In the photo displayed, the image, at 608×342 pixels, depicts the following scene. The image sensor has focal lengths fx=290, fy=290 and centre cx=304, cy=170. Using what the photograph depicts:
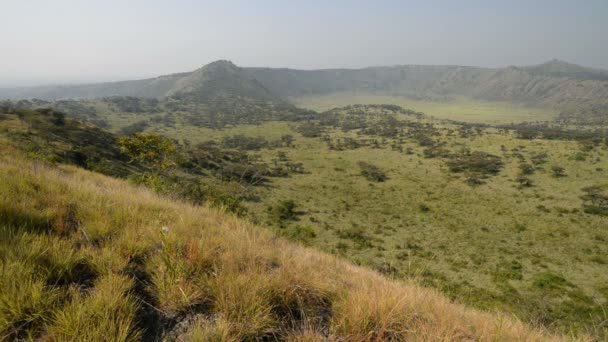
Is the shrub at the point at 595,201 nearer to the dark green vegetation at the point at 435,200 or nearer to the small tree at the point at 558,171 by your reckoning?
the dark green vegetation at the point at 435,200

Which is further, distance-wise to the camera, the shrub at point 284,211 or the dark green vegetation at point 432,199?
the shrub at point 284,211

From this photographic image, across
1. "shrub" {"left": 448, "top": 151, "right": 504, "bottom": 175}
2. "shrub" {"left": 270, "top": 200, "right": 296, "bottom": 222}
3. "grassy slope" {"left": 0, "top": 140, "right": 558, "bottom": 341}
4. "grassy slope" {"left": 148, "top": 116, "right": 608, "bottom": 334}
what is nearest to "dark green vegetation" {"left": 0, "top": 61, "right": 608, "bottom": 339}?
"grassy slope" {"left": 148, "top": 116, "right": 608, "bottom": 334}

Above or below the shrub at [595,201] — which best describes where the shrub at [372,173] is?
below

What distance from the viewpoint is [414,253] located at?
2891 centimetres

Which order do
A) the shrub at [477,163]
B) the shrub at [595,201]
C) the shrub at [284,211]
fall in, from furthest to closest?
the shrub at [477,163] < the shrub at [595,201] < the shrub at [284,211]

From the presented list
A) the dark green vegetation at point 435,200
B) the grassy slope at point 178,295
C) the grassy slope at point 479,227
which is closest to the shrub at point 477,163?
the dark green vegetation at point 435,200

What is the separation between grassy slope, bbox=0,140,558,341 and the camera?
232cm

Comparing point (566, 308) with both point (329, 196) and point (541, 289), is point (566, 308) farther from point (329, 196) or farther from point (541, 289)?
point (329, 196)

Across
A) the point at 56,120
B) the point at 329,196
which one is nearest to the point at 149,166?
the point at 56,120

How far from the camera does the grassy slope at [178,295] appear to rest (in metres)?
2.32

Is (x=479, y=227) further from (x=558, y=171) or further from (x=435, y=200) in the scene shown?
(x=558, y=171)

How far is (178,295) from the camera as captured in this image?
9.19 ft

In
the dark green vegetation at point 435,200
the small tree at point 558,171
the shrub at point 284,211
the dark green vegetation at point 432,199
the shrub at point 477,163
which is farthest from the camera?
the shrub at point 477,163

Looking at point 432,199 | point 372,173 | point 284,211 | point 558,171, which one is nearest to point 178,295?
point 284,211
